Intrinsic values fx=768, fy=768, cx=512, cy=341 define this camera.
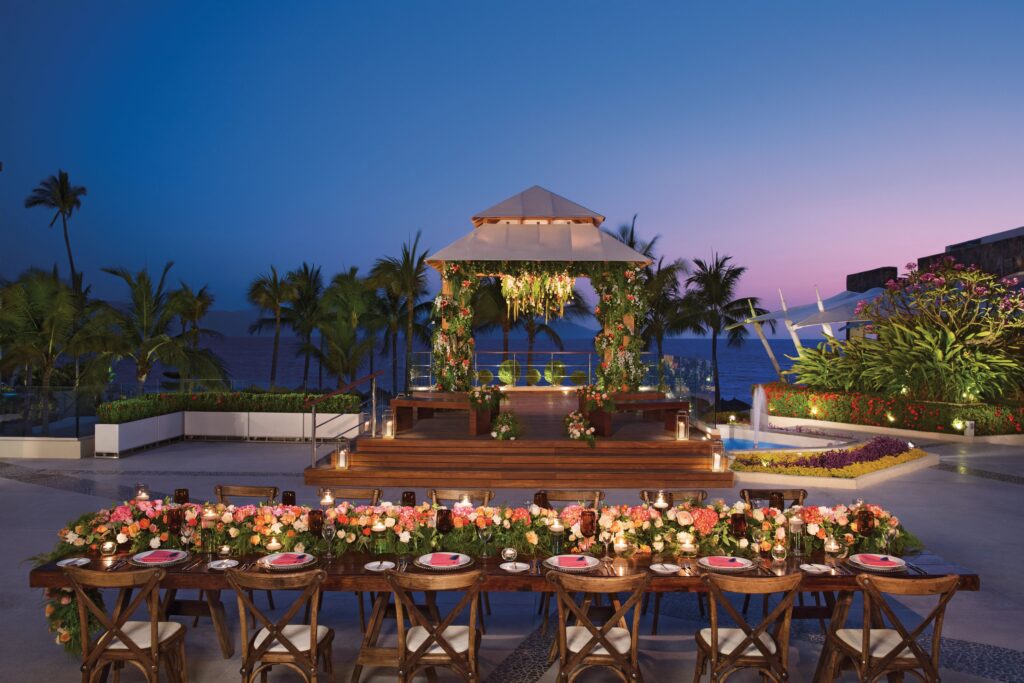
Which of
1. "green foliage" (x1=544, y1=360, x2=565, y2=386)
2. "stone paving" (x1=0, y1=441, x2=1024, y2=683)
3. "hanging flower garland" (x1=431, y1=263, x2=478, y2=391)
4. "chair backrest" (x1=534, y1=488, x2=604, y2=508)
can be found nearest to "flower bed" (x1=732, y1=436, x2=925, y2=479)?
"stone paving" (x1=0, y1=441, x2=1024, y2=683)

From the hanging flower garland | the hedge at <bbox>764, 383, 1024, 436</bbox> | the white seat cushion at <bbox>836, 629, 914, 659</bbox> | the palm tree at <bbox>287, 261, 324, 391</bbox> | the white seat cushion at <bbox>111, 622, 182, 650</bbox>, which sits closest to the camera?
the white seat cushion at <bbox>836, 629, 914, 659</bbox>

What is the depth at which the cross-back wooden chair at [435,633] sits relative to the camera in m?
4.17

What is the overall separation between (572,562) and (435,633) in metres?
0.93

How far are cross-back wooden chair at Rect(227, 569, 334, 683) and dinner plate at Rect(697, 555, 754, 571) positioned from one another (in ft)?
7.38

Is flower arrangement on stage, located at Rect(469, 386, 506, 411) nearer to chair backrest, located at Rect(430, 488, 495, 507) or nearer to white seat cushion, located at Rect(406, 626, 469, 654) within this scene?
chair backrest, located at Rect(430, 488, 495, 507)

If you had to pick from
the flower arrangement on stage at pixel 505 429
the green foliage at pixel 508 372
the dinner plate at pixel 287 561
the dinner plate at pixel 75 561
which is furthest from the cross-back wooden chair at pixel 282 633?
the green foliage at pixel 508 372

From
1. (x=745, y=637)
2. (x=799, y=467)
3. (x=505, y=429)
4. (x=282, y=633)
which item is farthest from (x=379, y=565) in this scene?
(x=799, y=467)

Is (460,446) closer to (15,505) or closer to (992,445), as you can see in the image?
(15,505)

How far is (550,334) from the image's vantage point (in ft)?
95.1

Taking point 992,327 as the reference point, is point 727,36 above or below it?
above

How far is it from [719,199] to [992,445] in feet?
66.4

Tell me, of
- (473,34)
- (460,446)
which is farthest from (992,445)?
(473,34)

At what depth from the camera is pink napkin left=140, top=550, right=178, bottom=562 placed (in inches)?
183

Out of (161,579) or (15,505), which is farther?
(15,505)
